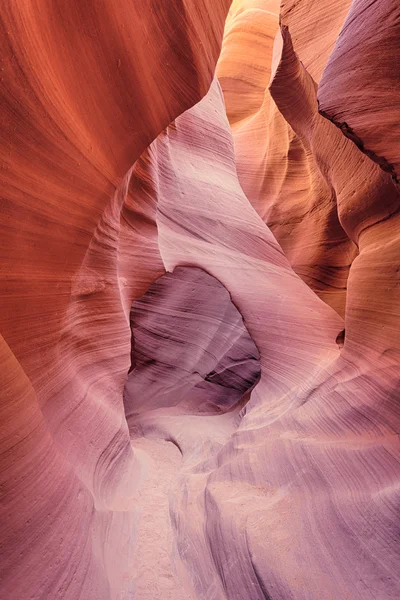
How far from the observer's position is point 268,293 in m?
4.05

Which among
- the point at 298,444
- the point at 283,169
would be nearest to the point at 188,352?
the point at 298,444

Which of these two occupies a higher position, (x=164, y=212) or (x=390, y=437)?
(x=164, y=212)

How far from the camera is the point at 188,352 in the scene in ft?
15.3

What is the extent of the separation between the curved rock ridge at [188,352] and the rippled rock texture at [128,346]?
2.00ft

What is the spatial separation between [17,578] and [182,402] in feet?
11.8

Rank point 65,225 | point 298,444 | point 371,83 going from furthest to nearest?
point 298,444
point 371,83
point 65,225

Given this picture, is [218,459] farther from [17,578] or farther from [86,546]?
[17,578]

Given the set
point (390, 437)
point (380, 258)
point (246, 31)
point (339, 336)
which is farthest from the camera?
point (246, 31)

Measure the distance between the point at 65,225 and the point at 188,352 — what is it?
3074mm

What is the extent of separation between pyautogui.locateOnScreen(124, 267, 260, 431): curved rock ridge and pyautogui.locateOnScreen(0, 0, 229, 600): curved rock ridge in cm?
221

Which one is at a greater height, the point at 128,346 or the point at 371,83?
the point at 371,83

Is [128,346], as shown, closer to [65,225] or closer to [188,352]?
[65,225]

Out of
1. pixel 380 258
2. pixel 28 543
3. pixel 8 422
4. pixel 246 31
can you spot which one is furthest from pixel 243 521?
pixel 246 31

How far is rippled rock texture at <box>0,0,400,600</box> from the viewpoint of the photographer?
1.44 m
